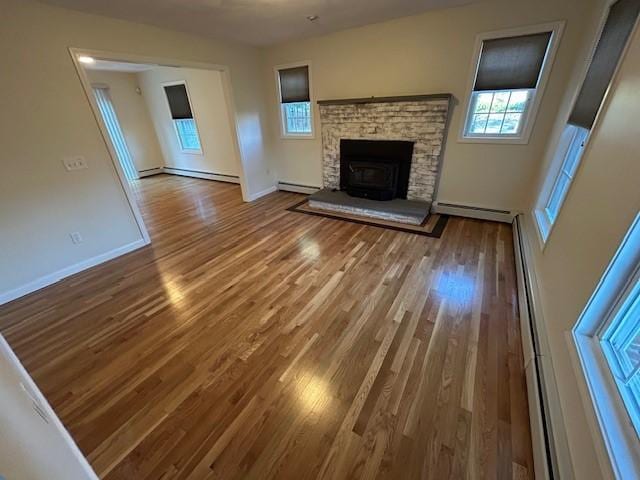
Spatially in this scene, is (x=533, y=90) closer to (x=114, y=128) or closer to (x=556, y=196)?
(x=556, y=196)

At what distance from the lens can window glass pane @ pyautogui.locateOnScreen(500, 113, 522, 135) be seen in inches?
125

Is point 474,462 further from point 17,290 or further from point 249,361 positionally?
point 17,290

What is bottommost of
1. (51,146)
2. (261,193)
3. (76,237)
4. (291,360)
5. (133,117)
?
(291,360)

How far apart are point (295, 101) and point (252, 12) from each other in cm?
177

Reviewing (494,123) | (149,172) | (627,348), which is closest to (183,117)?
(149,172)

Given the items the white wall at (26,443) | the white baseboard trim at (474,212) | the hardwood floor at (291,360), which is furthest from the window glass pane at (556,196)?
the white wall at (26,443)

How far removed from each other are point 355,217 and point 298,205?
1.17m

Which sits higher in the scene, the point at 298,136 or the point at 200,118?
the point at 200,118

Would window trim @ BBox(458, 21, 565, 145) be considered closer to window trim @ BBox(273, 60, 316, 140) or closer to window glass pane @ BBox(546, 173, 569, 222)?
window glass pane @ BBox(546, 173, 569, 222)

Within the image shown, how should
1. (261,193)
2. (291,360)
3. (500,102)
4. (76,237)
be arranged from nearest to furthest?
(291,360) < (76,237) < (500,102) < (261,193)

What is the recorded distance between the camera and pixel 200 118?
6.11 meters

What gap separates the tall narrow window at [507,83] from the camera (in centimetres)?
284

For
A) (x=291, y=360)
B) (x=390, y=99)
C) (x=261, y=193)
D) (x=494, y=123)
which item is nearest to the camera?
(x=291, y=360)

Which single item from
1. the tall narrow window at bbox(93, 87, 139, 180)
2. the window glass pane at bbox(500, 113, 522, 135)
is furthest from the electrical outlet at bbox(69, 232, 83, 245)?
the window glass pane at bbox(500, 113, 522, 135)
